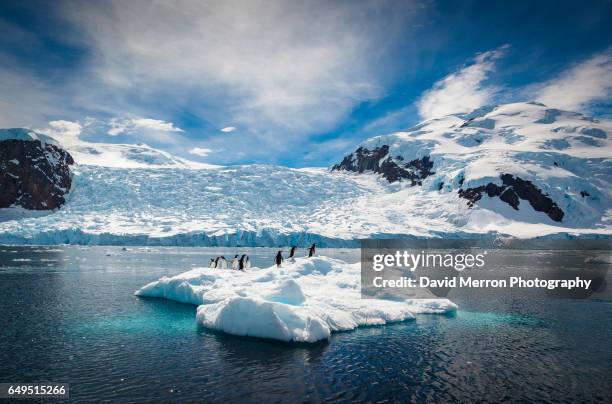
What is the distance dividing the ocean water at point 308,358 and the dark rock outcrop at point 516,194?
303 feet

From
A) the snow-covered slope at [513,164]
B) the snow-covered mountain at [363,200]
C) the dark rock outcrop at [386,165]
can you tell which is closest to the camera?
the snow-covered mountain at [363,200]

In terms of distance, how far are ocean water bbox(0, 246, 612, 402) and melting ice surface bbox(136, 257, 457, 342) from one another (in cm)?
62

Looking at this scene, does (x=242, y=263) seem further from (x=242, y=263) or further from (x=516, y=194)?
(x=516, y=194)

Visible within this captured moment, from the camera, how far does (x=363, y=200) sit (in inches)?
4505

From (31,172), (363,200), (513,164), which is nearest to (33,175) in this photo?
(31,172)

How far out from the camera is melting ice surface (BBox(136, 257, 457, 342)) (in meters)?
15.7

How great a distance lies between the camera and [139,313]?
804 inches

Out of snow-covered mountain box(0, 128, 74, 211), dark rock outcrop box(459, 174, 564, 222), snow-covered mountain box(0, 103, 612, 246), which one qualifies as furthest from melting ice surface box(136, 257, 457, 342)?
snow-covered mountain box(0, 128, 74, 211)

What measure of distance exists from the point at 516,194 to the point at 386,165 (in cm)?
4944

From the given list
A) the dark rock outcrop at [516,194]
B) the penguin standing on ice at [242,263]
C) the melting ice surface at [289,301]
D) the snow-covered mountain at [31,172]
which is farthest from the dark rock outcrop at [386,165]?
the melting ice surface at [289,301]

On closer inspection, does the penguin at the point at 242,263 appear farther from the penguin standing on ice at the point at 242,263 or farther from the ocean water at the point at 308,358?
the ocean water at the point at 308,358

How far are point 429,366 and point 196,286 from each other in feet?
52.0

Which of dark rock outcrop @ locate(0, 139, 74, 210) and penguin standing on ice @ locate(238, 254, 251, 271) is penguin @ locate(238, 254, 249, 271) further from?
dark rock outcrop @ locate(0, 139, 74, 210)

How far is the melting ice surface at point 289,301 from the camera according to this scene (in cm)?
1570
